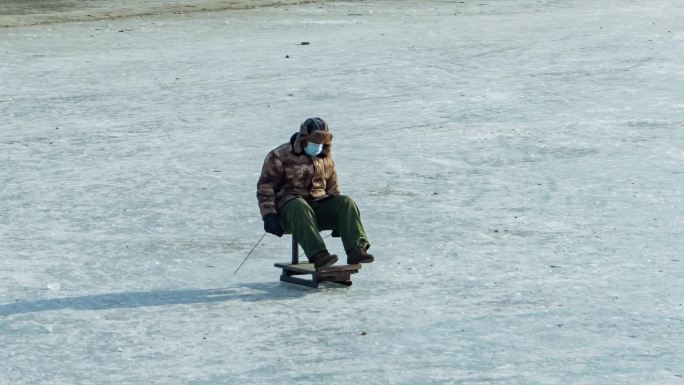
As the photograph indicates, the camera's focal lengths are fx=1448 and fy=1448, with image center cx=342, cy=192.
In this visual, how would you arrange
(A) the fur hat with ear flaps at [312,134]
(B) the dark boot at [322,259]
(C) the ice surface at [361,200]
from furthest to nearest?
(A) the fur hat with ear flaps at [312,134] < (B) the dark boot at [322,259] < (C) the ice surface at [361,200]

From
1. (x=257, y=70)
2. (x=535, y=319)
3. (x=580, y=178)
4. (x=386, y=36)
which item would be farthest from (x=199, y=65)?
(x=535, y=319)

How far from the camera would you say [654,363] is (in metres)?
6.54

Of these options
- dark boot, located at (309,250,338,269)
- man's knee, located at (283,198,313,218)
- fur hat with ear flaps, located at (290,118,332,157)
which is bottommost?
dark boot, located at (309,250,338,269)

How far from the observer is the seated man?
785 cm

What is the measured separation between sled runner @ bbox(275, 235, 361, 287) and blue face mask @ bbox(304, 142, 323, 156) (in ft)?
1.55

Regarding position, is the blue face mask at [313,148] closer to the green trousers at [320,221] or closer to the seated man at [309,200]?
the seated man at [309,200]

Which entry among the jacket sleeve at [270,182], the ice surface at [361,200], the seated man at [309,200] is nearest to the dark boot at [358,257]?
the seated man at [309,200]

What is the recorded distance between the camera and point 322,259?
779cm

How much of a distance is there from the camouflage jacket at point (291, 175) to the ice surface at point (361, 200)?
50cm

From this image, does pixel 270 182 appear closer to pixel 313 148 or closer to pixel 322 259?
pixel 313 148

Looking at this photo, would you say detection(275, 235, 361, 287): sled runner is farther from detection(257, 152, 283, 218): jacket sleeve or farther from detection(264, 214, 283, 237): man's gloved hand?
detection(257, 152, 283, 218): jacket sleeve

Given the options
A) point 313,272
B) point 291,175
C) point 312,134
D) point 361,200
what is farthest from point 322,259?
point 361,200

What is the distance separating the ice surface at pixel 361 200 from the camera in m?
6.80

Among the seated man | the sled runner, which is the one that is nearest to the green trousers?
the seated man
